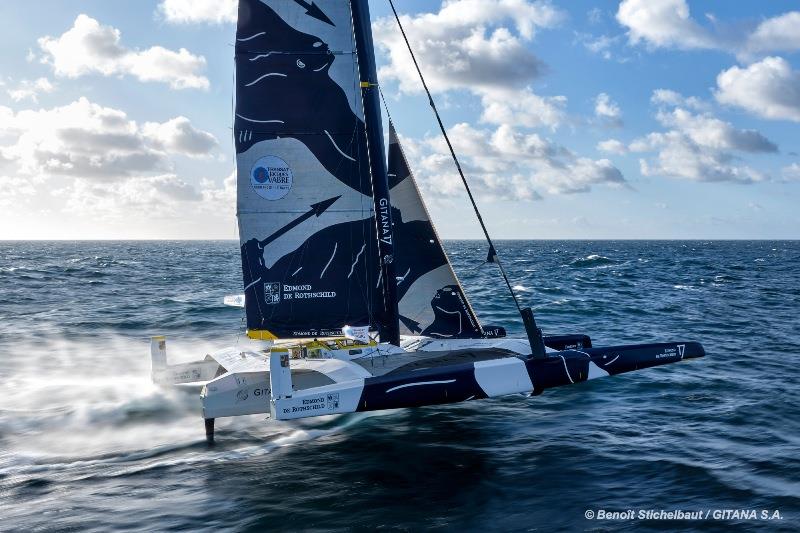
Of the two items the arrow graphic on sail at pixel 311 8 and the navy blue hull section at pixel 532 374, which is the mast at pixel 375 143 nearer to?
the arrow graphic on sail at pixel 311 8

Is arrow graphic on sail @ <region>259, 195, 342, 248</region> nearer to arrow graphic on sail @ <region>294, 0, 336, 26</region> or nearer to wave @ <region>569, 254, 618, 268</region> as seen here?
arrow graphic on sail @ <region>294, 0, 336, 26</region>

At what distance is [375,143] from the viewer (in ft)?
37.3

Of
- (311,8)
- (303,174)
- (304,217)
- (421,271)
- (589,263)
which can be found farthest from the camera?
(589,263)

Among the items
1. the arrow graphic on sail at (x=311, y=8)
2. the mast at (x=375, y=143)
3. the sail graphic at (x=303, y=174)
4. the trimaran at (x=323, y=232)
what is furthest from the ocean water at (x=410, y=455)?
the arrow graphic on sail at (x=311, y=8)

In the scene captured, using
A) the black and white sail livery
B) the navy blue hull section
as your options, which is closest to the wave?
the black and white sail livery

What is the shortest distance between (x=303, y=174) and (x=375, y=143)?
145cm

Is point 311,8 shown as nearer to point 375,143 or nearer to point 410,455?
point 375,143

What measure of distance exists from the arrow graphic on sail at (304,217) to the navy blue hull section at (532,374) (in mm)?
3455

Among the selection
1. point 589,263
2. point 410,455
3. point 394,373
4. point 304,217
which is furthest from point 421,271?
point 589,263

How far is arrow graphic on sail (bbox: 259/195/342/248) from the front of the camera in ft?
38.7

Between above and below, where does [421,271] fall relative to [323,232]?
below

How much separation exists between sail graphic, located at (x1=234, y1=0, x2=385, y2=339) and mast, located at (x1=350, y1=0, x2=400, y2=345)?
0.21 m

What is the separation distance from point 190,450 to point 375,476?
330cm

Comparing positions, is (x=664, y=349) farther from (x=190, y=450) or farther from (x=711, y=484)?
(x=190, y=450)
